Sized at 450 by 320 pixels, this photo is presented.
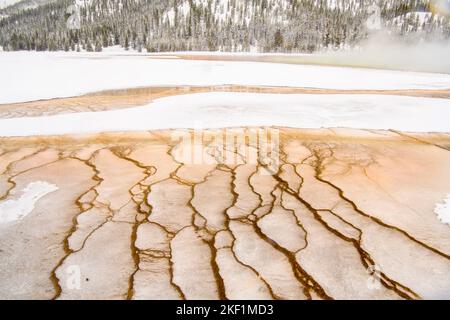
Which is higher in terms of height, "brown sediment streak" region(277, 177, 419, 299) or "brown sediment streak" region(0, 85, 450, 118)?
"brown sediment streak" region(0, 85, 450, 118)

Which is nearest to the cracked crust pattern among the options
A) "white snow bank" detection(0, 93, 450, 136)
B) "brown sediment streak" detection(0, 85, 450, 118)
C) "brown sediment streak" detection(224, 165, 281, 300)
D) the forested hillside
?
"brown sediment streak" detection(224, 165, 281, 300)

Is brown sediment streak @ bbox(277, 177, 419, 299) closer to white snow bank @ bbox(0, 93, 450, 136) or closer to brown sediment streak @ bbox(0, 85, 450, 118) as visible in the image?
white snow bank @ bbox(0, 93, 450, 136)

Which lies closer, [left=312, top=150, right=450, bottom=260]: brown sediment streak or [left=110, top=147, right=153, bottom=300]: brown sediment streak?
[left=110, top=147, right=153, bottom=300]: brown sediment streak

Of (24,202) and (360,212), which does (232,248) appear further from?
(24,202)

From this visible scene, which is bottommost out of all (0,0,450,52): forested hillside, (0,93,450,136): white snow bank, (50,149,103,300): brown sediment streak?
(50,149,103,300): brown sediment streak

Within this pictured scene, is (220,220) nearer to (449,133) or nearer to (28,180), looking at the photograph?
(28,180)

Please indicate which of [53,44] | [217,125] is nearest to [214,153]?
[217,125]
